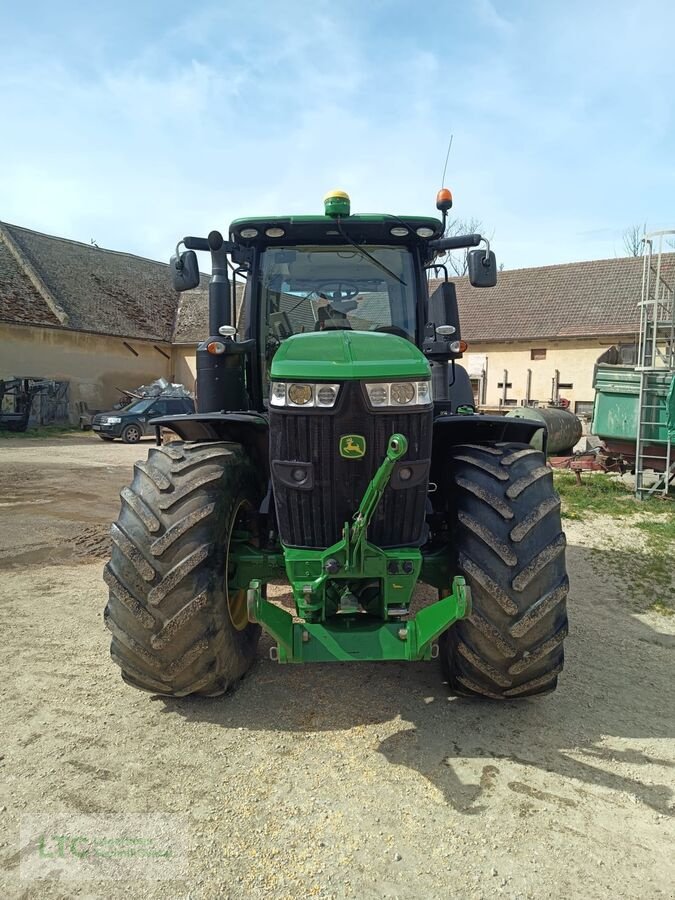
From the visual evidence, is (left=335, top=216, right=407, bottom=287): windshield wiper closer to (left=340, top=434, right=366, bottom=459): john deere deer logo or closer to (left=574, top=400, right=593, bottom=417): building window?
(left=340, top=434, right=366, bottom=459): john deere deer logo

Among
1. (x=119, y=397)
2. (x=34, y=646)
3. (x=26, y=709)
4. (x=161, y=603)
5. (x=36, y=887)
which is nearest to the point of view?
(x=36, y=887)

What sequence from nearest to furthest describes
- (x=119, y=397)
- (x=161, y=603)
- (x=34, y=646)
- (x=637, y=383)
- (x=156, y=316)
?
(x=161, y=603)
(x=34, y=646)
(x=637, y=383)
(x=119, y=397)
(x=156, y=316)

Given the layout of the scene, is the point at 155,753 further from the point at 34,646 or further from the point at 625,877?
the point at 625,877

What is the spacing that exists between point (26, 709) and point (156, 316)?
27.9 metres

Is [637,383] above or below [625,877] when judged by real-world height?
above

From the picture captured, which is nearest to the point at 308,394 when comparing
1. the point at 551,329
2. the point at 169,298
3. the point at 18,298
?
the point at 551,329

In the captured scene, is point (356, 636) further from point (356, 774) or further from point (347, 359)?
point (347, 359)

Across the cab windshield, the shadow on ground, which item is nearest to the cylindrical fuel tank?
the cab windshield

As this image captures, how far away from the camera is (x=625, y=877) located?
231 centimetres

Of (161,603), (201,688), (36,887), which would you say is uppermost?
(161,603)

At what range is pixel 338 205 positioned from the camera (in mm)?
4043

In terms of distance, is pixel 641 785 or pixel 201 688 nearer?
pixel 641 785

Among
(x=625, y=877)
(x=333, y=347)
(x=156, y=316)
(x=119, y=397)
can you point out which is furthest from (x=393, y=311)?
(x=156, y=316)

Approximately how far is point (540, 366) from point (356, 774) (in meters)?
21.1
